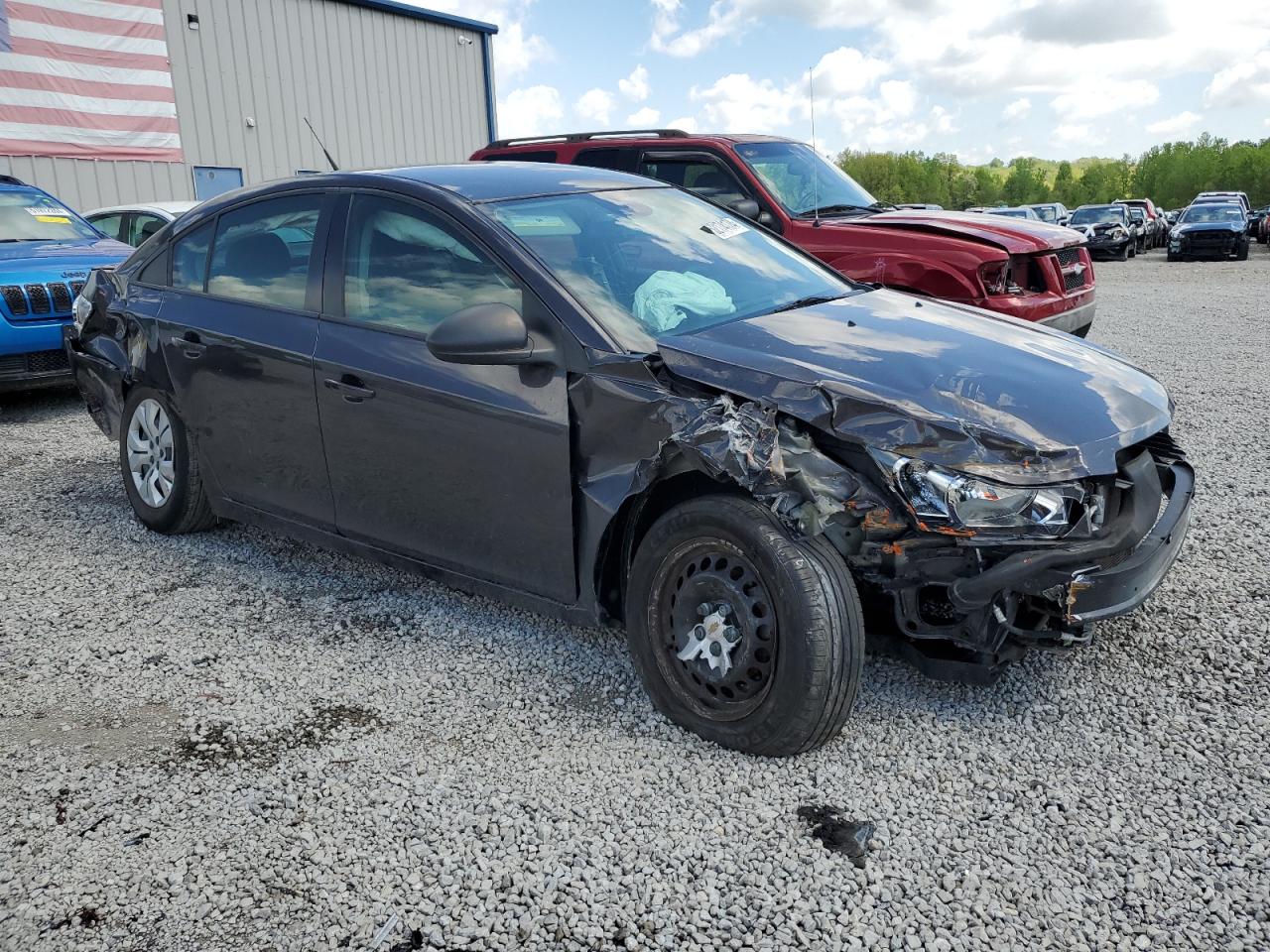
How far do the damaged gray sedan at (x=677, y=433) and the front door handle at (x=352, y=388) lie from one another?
0.01 m

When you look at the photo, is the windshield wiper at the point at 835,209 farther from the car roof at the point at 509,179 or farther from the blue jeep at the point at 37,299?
the blue jeep at the point at 37,299

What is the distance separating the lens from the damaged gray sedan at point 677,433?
279 cm

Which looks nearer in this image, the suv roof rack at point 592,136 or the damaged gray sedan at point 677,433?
the damaged gray sedan at point 677,433

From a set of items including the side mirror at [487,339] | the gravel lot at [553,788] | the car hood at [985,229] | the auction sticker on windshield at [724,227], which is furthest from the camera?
the car hood at [985,229]

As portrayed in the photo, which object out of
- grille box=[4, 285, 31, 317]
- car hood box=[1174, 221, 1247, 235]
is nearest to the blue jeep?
grille box=[4, 285, 31, 317]

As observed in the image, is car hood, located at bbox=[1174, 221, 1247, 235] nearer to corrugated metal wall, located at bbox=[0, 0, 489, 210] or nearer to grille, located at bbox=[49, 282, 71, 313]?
corrugated metal wall, located at bbox=[0, 0, 489, 210]

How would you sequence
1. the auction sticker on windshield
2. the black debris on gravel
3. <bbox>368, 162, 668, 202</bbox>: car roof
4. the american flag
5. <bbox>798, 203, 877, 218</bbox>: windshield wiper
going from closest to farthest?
the black debris on gravel < <bbox>368, 162, 668, 202</bbox>: car roof < the auction sticker on windshield < <bbox>798, 203, 877, 218</bbox>: windshield wiper < the american flag

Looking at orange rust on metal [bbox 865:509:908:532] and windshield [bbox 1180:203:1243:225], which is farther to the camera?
windshield [bbox 1180:203:1243:225]

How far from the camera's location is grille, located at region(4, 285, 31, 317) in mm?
7488

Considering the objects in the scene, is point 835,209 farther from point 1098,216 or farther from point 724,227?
point 1098,216

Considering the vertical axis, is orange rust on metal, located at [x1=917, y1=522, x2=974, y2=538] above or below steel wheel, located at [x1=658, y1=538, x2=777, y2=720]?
above

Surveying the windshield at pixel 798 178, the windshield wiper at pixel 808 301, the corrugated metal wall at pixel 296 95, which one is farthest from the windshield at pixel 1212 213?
the windshield wiper at pixel 808 301

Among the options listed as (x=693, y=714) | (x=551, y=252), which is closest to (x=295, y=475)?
(x=551, y=252)

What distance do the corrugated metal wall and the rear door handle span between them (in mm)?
13876
